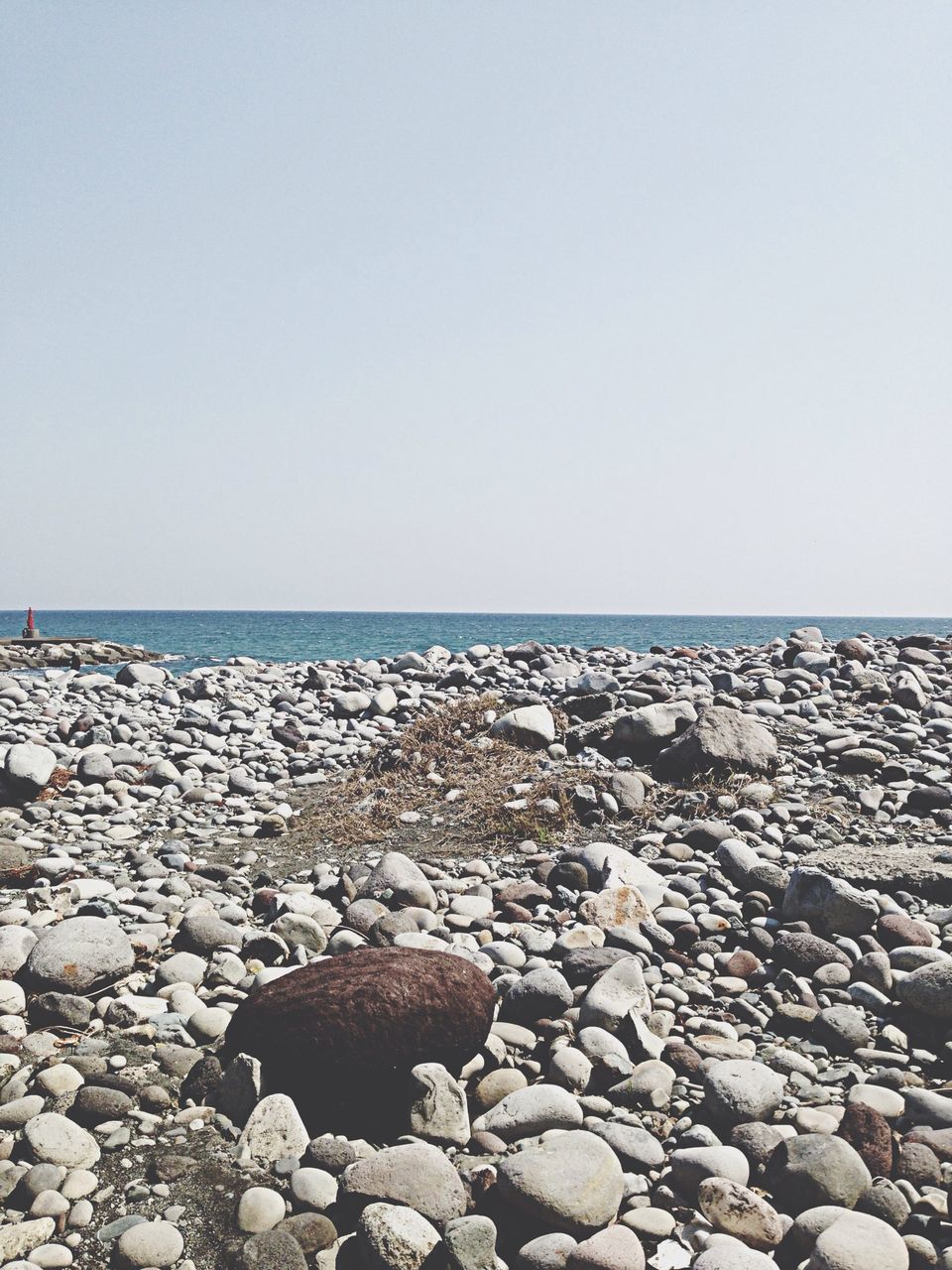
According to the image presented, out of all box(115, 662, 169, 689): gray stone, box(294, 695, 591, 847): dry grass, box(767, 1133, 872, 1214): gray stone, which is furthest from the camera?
box(115, 662, 169, 689): gray stone

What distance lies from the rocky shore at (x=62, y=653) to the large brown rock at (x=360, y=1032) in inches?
971

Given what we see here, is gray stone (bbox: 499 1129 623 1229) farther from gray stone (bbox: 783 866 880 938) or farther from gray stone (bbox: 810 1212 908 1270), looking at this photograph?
gray stone (bbox: 783 866 880 938)

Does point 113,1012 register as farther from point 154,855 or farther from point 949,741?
point 949,741

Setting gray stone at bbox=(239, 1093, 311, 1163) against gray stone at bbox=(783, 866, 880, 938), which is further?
gray stone at bbox=(783, 866, 880, 938)

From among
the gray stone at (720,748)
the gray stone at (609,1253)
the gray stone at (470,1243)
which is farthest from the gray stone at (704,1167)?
the gray stone at (720,748)

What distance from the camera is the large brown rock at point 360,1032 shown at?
284 cm

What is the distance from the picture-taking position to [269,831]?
20.3 ft

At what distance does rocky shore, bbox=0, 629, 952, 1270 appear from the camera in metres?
2.34

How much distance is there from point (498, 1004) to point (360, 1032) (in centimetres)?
81

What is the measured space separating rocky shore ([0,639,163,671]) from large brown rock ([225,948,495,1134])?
24666 millimetres

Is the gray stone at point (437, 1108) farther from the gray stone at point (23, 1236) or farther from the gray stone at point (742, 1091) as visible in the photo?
the gray stone at point (23, 1236)

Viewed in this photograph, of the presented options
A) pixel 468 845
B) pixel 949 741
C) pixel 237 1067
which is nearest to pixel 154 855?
pixel 468 845

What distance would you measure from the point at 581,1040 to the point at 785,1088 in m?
0.70

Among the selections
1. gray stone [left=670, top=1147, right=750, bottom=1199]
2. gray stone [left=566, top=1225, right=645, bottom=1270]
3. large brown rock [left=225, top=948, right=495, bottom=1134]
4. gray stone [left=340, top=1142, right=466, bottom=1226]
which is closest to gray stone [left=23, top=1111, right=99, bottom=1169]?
large brown rock [left=225, top=948, right=495, bottom=1134]
